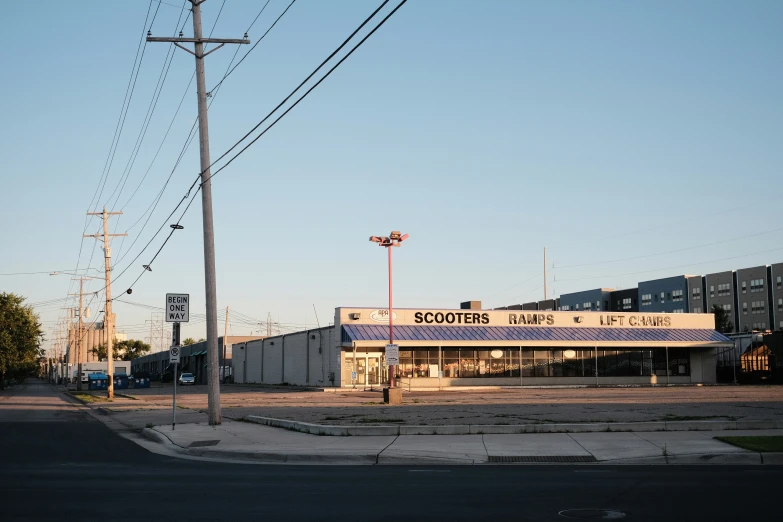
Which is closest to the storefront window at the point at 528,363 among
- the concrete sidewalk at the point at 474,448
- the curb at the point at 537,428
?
the curb at the point at 537,428

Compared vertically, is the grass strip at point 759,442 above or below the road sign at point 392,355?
below

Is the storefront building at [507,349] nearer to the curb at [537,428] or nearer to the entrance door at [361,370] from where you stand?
the entrance door at [361,370]

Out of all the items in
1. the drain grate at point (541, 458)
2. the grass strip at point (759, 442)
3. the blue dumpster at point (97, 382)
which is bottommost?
the blue dumpster at point (97, 382)

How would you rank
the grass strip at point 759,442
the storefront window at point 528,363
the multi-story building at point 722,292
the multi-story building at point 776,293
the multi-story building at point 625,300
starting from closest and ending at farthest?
the grass strip at point 759,442 → the storefront window at point 528,363 → the multi-story building at point 776,293 → the multi-story building at point 722,292 → the multi-story building at point 625,300

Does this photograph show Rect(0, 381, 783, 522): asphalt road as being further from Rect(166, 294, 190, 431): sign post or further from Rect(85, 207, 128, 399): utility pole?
Rect(85, 207, 128, 399): utility pole

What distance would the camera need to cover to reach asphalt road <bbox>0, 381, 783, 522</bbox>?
31.1 ft

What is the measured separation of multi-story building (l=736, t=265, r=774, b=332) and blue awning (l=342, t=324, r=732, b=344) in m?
52.3

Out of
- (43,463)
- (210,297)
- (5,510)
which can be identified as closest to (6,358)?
(210,297)

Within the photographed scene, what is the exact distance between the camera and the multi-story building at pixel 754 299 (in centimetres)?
11406

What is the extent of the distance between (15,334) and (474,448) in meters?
74.2

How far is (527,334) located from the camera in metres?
61.8

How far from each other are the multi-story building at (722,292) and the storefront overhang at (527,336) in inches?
2256

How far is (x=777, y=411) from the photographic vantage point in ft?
89.0

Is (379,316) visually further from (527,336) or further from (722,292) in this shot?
(722,292)
